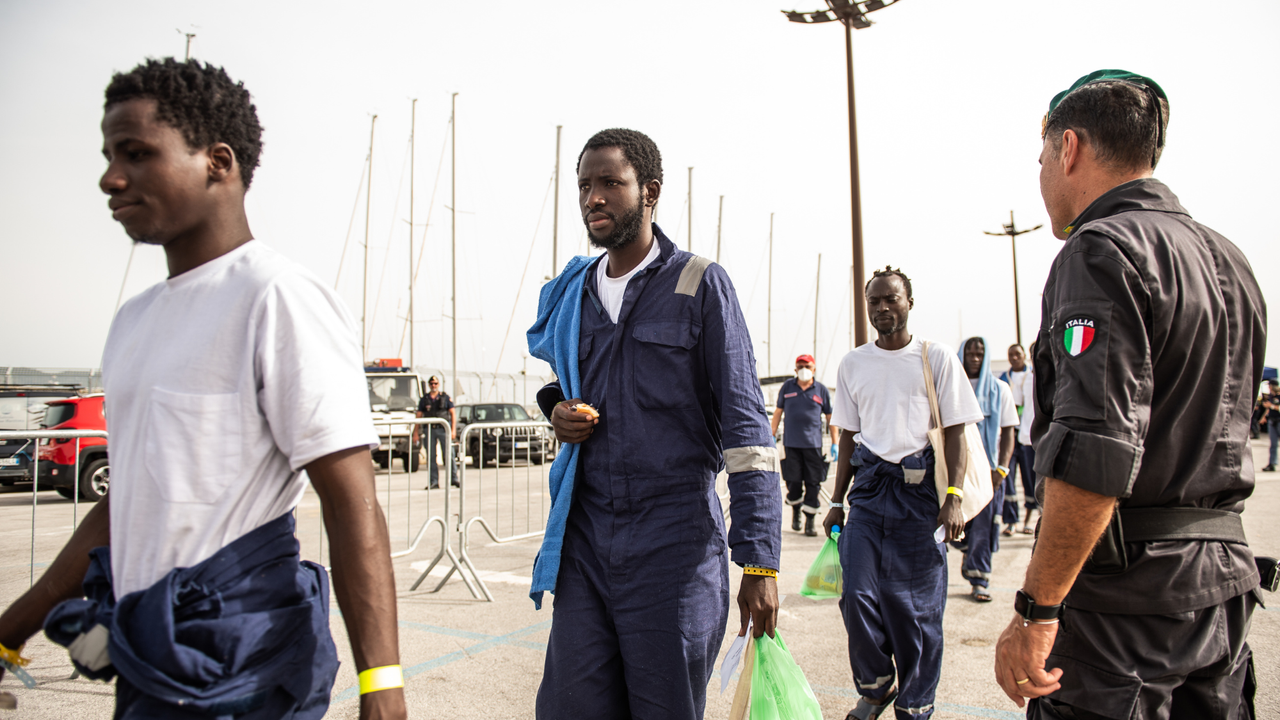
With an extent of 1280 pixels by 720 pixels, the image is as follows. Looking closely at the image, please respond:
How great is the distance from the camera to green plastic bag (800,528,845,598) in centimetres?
448

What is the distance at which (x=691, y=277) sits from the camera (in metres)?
2.74

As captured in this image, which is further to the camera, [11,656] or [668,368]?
[668,368]

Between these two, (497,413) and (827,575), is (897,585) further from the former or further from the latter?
(497,413)

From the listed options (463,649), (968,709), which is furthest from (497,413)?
(968,709)

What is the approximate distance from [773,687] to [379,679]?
4.64 feet

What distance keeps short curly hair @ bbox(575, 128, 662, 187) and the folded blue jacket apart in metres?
1.70

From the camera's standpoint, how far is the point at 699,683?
8.28ft

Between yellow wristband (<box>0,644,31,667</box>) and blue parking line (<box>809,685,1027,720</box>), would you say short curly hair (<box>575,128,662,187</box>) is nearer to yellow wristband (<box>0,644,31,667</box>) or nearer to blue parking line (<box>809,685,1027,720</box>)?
yellow wristband (<box>0,644,31,667</box>)

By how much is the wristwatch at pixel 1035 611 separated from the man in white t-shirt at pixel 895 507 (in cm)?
207

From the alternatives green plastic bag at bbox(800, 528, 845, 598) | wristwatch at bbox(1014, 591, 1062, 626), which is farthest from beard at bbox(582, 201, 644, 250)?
green plastic bag at bbox(800, 528, 845, 598)

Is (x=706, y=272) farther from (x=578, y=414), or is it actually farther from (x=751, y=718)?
(x=751, y=718)

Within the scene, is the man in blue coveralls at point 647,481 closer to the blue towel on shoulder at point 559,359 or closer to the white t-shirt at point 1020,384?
the blue towel on shoulder at point 559,359

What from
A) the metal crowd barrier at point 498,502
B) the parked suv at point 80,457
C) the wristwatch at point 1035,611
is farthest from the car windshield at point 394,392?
the wristwatch at point 1035,611

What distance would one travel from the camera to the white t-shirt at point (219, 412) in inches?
61.2
